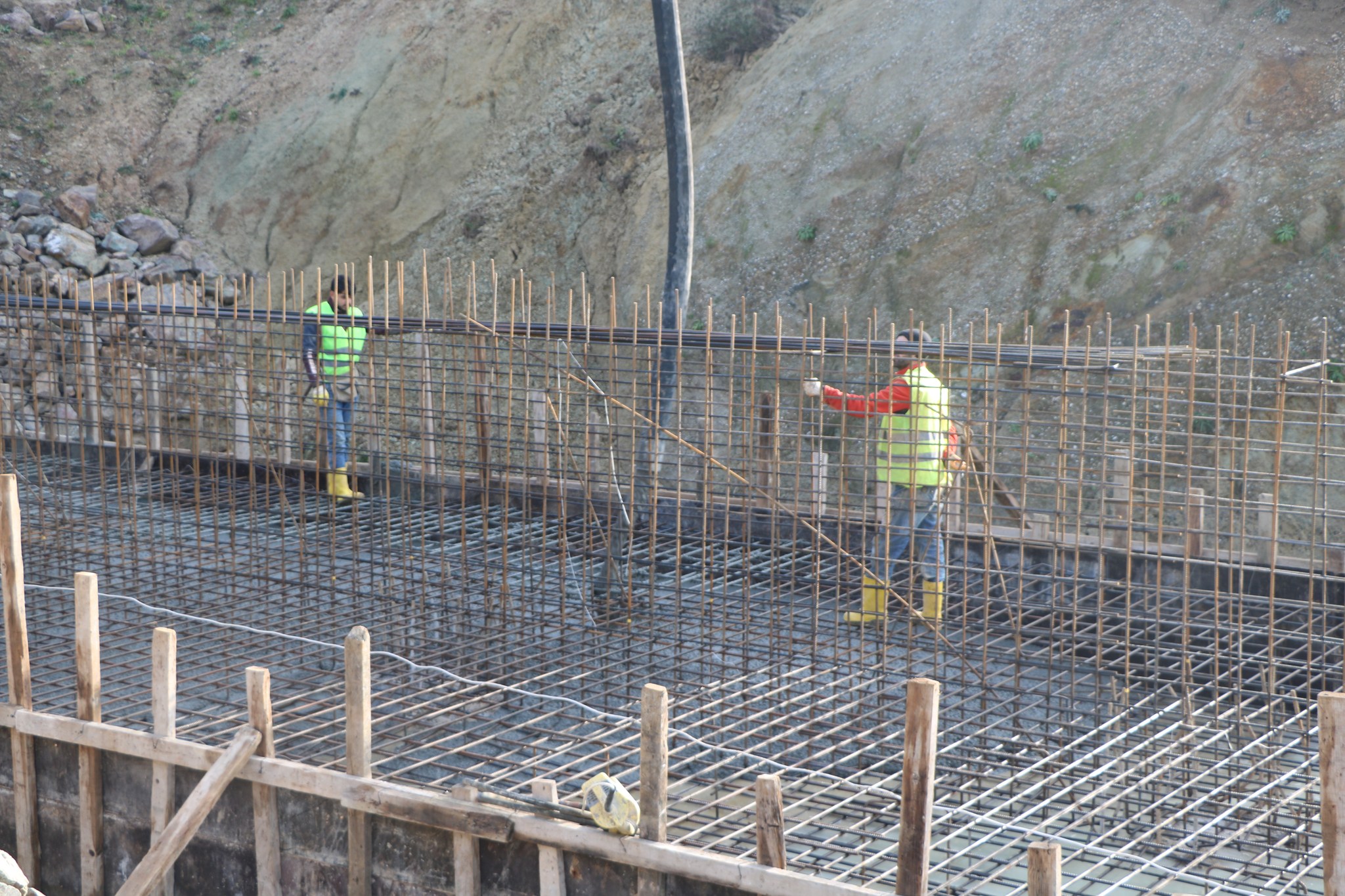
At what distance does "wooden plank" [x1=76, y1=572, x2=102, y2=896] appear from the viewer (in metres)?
6.58

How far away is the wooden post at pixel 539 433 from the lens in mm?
8570

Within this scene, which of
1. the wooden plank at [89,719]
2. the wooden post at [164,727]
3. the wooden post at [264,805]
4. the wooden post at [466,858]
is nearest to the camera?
the wooden post at [466,858]

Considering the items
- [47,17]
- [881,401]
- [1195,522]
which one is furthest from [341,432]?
[47,17]

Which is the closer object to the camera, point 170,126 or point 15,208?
point 15,208

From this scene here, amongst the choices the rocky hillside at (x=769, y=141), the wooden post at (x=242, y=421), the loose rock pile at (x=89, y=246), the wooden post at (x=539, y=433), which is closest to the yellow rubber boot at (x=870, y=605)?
the wooden post at (x=539, y=433)

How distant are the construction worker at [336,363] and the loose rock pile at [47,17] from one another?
58.8 feet

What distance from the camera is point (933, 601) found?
8.88 metres

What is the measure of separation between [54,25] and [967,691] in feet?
82.7

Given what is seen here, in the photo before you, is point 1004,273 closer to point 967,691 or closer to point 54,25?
point 967,691

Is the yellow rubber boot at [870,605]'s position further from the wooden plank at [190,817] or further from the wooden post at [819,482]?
the wooden plank at [190,817]

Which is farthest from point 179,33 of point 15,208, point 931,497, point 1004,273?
point 931,497

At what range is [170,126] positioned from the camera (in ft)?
83.0

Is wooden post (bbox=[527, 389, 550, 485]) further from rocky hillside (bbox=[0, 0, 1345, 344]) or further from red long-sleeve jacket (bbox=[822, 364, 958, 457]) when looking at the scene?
rocky hillside (bbox=[0, 0, 1345, 344])

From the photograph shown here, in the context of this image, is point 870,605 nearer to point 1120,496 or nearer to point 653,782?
point 1120,496
